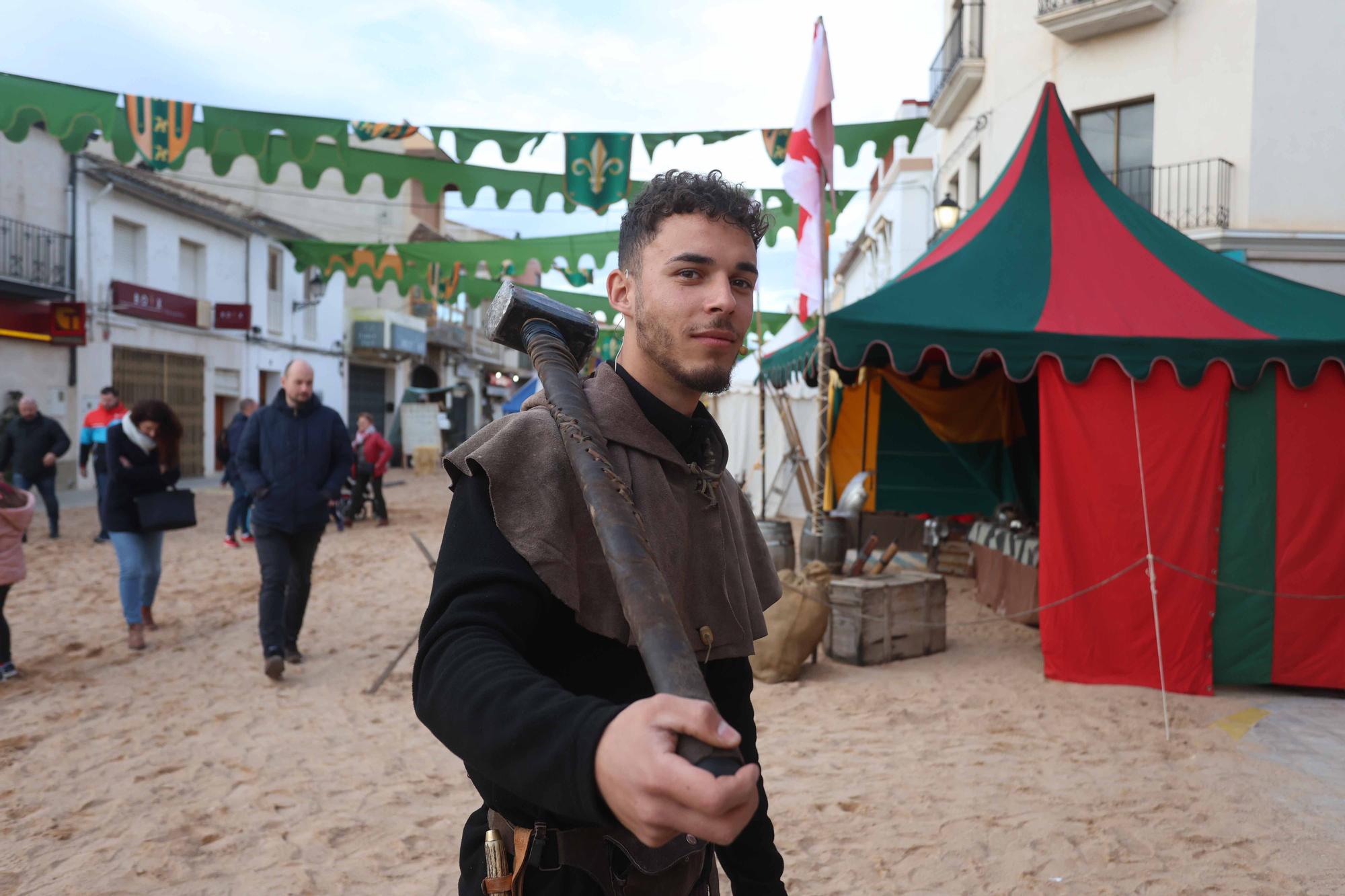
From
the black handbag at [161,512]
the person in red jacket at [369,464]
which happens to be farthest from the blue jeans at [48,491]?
the black handbag at [161,512]

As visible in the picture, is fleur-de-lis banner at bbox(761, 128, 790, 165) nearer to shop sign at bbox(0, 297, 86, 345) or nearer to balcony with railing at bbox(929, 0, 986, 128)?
balcony with railing at bbox(929, 0, 986, 128)

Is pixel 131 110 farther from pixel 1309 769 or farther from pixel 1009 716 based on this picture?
pixel 1309 769

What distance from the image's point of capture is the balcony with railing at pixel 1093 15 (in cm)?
1211

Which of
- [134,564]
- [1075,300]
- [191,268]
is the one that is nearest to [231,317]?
[191,268]

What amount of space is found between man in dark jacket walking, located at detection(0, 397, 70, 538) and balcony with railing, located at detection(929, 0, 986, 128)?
44.6ft

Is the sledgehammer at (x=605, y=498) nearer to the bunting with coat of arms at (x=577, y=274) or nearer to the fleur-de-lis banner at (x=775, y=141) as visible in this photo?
the fleur-de-lis banner at (x=775, y=141)

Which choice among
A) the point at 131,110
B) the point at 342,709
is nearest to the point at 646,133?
the point at 131,110

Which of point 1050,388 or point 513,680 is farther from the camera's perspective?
point 1050,388

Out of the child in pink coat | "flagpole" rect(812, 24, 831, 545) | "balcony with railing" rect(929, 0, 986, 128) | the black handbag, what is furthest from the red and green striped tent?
"balcony with railing" rect(929, 0, 986, 128)

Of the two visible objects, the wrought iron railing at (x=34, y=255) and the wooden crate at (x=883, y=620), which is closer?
the wooden crate at (x=883, y=620)

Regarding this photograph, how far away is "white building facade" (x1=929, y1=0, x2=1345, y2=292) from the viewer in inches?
444

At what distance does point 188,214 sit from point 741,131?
625 inches

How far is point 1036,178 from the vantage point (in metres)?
6.52

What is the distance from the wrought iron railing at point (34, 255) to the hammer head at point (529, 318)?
16815 mm
